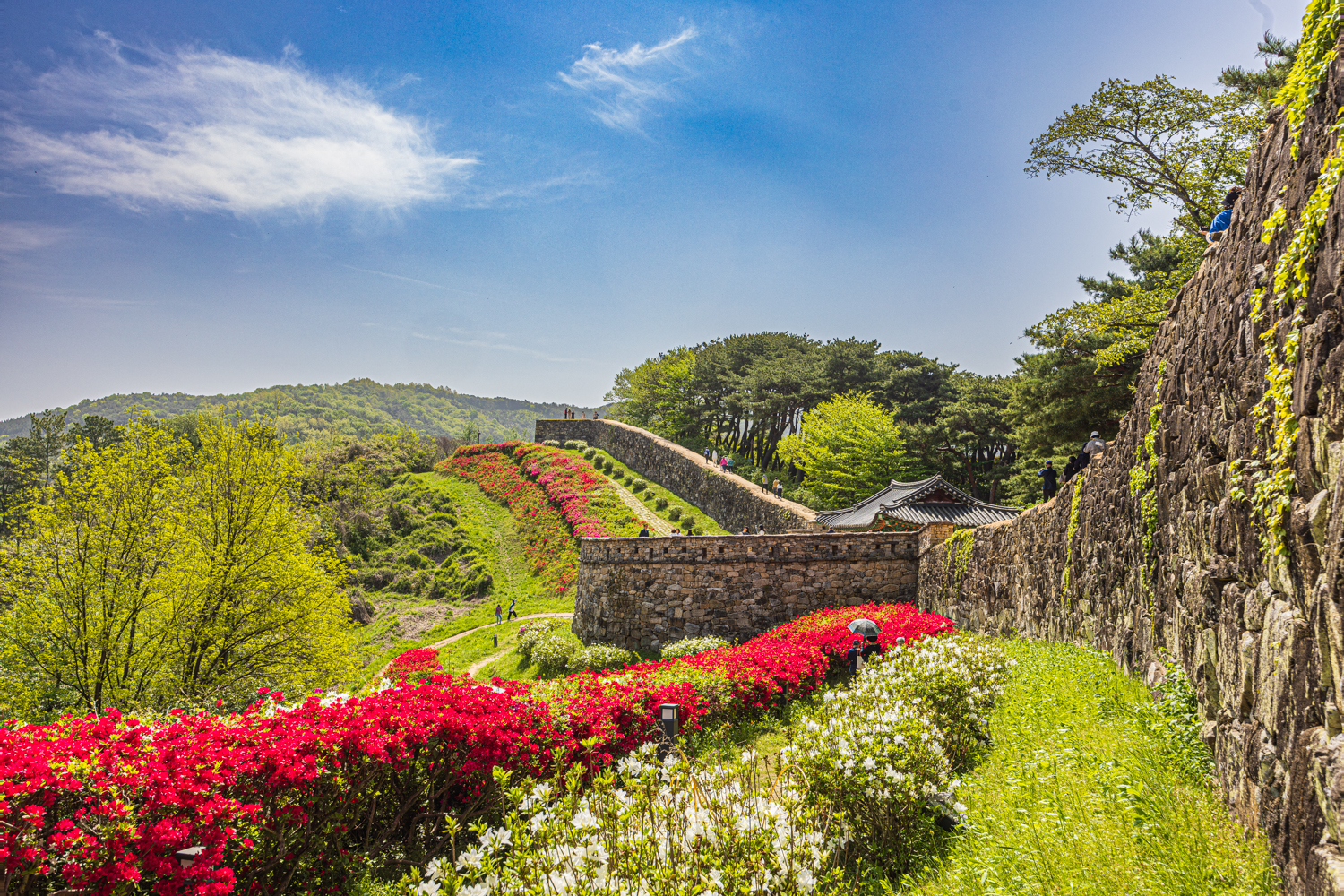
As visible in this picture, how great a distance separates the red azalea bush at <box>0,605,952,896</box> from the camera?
10.7ft

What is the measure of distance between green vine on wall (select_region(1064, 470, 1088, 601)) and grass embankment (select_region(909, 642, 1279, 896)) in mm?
2625

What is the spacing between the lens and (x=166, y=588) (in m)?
12.6

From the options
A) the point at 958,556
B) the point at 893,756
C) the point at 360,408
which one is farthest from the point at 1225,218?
the point at 360,408

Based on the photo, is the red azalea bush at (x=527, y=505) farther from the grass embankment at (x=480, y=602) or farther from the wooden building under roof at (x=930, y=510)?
the wooden building under roof at (x=930, y=510)

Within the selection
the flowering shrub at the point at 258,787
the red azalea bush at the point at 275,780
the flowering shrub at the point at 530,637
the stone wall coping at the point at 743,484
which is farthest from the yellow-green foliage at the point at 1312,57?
the stone wall coping at the point at 743,484

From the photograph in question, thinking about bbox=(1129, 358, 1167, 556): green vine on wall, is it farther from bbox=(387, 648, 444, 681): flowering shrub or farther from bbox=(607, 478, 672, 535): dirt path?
bbox=(607, 478, 672, 535): dirt path

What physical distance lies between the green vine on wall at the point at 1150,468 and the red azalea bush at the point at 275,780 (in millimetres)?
5426

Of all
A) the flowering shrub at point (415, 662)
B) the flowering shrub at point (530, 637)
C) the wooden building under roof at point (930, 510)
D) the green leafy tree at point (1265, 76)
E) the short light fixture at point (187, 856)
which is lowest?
the flowering shrub at point (415, 662)

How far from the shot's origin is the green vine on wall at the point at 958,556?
12.5 meters

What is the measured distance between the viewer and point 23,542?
40.4ft

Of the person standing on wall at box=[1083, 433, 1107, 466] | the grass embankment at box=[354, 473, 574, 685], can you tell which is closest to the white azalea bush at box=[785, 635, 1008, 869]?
the person standing on wall at box=[1083, 433, 1107, 466]

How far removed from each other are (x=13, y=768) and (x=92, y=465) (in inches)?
490

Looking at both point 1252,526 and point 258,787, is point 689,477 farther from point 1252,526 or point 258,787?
point 1252,526

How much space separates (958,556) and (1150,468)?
7.37 metres
